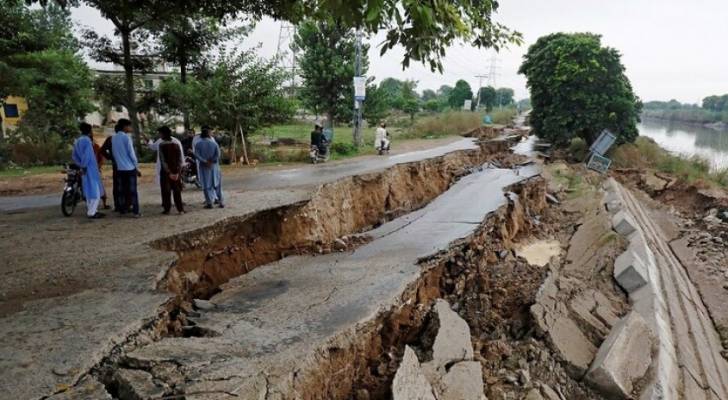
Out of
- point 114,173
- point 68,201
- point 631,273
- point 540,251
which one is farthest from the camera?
point 540,251

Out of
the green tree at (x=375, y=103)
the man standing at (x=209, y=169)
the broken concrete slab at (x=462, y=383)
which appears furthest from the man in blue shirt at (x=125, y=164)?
the green tree at (x=375, y=103)

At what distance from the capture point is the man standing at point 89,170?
6484 millimetres

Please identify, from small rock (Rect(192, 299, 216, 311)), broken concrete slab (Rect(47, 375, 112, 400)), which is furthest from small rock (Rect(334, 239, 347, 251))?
broken concrete slab (Rect(47, 375, 112, 400))

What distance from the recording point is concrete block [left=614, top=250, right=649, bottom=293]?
273 inches

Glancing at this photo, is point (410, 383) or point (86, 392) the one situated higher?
point (86, 392)

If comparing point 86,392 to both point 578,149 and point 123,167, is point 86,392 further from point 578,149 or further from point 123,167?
point 578,149

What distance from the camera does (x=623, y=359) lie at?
465 centimetres

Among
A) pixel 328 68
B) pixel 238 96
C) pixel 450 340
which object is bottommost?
pixel 450 340

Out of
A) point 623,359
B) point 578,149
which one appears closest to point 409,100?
point 578,149

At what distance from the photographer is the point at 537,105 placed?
21.3 meters

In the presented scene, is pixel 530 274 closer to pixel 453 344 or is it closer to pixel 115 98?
pixel 453 344

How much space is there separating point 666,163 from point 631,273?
50.7 ft

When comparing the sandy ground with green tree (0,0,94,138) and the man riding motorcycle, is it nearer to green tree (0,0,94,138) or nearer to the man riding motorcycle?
green tree (0,0,94,138)

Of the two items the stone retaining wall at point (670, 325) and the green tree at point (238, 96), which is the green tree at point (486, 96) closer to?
the green tree at point (238, 96)
